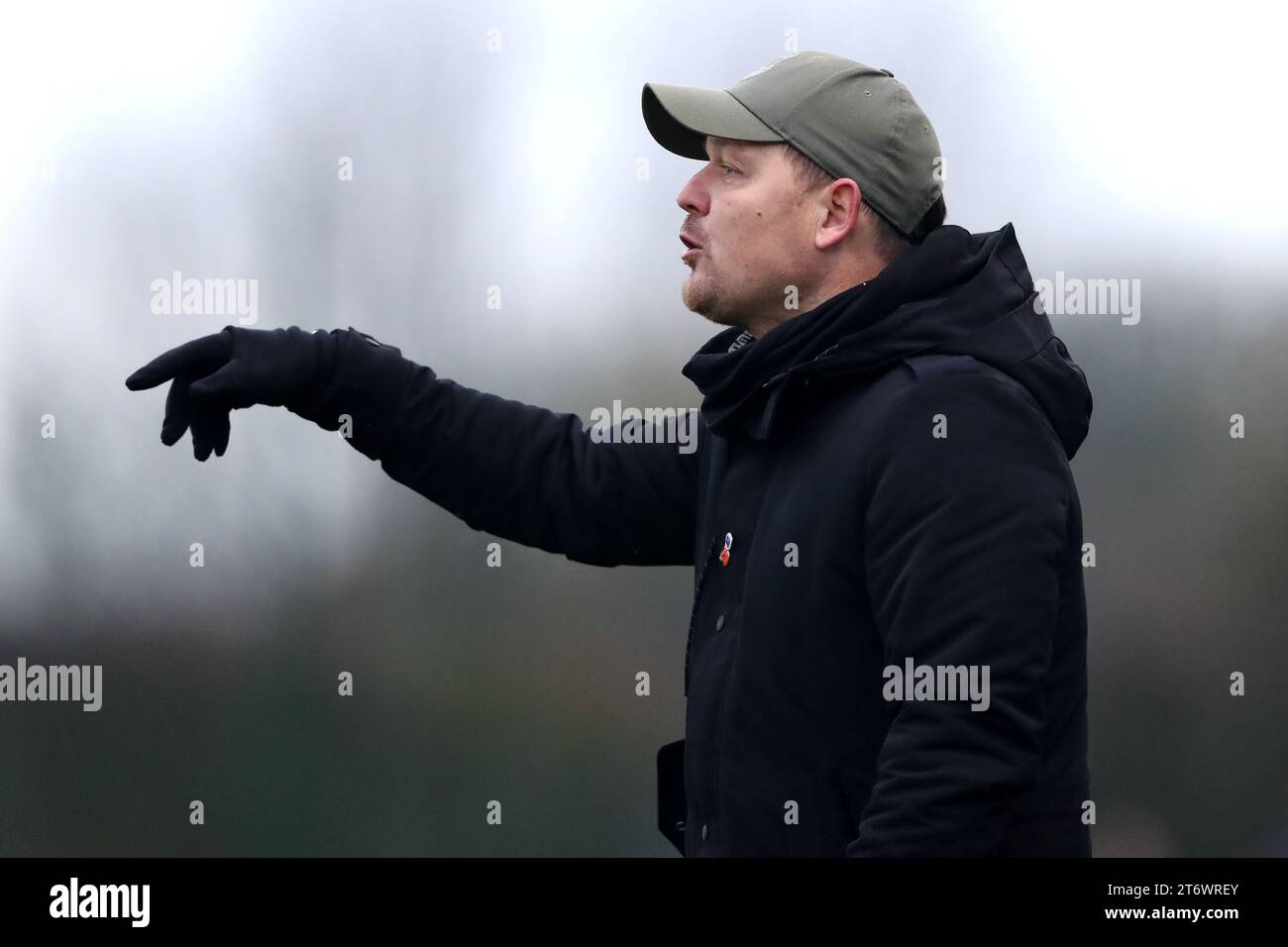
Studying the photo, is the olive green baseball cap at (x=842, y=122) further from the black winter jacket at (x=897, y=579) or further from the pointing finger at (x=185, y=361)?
the pointing finger at (x=185, y=361)

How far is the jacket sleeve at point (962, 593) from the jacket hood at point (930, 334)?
76mm

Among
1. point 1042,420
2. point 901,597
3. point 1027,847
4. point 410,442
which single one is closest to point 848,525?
point 901,597

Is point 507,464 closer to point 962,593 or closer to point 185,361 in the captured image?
point 185,361

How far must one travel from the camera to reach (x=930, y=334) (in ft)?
5.52

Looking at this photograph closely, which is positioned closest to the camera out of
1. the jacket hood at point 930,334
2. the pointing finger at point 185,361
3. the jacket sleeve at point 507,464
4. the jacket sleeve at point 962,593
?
the jacket sleeve at point 962,593

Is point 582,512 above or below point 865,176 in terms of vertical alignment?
below

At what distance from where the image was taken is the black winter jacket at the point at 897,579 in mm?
1496

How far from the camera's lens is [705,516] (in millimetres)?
1930

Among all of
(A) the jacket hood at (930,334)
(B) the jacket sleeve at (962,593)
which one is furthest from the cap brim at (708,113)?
(B) the jacket sleeve at (962,593)

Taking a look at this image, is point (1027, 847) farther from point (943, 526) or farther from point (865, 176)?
point (865, 176)

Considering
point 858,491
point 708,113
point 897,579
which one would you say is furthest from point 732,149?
point 897,579

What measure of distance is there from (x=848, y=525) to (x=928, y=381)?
0.61ft

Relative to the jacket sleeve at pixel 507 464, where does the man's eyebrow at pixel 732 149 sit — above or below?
above

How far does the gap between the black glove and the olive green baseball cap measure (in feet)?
2.14
